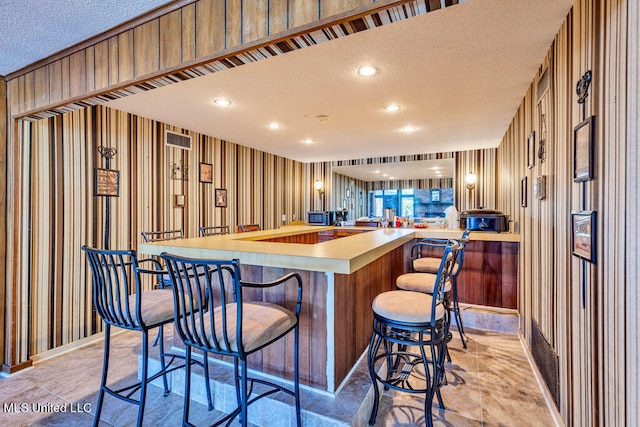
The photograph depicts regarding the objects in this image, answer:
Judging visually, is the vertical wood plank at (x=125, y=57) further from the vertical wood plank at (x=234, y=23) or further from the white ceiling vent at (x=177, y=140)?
the white ceiling vent at (x=177, y=140)

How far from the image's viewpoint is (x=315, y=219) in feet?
18.2

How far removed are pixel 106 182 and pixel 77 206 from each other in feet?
1.15

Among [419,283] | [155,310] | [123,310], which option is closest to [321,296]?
[419,283]

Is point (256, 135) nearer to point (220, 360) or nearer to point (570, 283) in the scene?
point (220, 360)

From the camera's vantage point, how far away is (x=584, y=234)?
129cm

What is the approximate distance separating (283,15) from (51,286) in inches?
119

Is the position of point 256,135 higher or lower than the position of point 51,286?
higher

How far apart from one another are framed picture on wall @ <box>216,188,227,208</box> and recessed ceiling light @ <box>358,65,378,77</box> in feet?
9.45

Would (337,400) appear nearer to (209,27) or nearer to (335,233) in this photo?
(209,27)

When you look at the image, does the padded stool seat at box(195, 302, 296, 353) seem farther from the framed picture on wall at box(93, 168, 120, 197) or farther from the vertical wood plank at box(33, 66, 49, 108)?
the framed picture on wall at box(93, 168, 120, 197)

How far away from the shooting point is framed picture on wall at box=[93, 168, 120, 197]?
2.92 m

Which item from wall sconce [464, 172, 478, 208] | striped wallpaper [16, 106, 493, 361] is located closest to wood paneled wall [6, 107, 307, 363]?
striped wallpaper [16, 106, 493, 361]

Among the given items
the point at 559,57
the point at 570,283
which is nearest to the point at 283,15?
the point at 559,57

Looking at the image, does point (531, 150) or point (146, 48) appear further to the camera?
point (531, 150)
